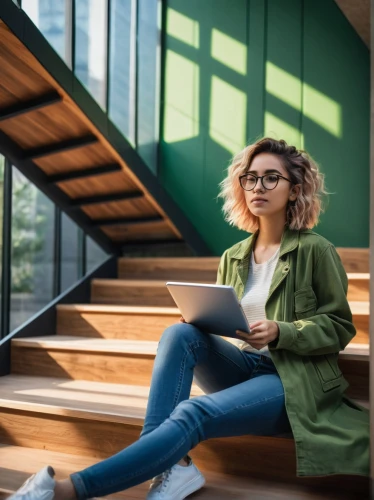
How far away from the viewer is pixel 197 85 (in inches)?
168

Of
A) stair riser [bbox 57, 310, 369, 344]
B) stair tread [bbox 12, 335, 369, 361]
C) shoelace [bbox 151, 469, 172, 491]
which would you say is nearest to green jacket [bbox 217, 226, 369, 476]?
shoelace [bbox 151, 469, 172, 491]

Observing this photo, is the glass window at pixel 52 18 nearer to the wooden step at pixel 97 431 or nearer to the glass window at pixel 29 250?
the glass window at pixel 29 250

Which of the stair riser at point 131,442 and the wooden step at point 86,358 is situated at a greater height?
the wooden step at point 86,358

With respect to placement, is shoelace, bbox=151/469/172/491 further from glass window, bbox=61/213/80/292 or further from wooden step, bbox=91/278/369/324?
glass window, bbox=61/213/80/292

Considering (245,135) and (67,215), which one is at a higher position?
(245,135)

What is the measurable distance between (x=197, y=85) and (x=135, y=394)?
2.61 m

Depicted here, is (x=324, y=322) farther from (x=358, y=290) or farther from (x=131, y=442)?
(x=358, y=290)

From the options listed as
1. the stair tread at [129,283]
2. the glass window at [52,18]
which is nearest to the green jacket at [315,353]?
the stair tread at [129,283]

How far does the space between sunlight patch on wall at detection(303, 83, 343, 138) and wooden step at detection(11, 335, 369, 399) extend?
6.11 feet

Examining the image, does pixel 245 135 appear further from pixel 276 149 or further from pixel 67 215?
pixel 276 149

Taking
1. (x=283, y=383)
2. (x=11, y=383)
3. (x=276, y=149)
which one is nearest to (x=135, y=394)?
(x=11, y=383)

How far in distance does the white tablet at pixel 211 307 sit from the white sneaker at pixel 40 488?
0.57 metres

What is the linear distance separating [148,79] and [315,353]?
315 cm

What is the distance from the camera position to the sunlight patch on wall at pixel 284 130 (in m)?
3.83
